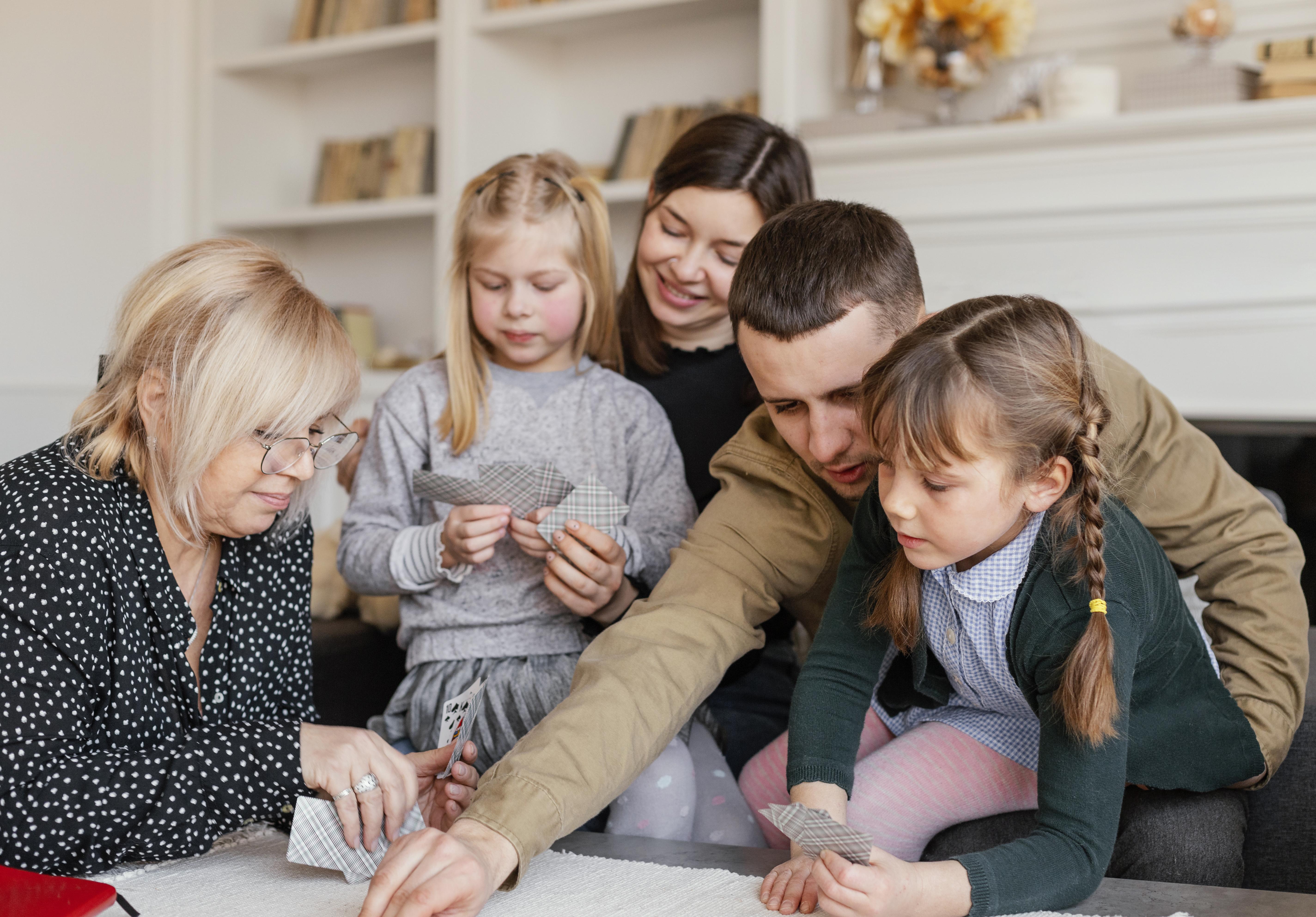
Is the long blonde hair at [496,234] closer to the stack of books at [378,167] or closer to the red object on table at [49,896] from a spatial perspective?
the red object on table at [49,896]

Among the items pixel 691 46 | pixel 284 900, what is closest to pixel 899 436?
pixel 284 900

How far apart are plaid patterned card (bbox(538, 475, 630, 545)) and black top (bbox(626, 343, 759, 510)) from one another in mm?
374

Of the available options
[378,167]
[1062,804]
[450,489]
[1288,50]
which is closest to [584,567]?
[450,489]

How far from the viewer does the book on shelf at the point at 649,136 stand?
12.1ft

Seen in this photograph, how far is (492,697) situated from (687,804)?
34 cm

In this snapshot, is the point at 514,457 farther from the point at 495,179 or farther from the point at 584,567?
the point at 495,179

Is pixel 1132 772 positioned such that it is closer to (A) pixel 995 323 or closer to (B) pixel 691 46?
(A) pixel 995 323

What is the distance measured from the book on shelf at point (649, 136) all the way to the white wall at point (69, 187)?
5.72 feet

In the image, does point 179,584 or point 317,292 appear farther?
point 317,292

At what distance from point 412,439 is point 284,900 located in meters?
0.90

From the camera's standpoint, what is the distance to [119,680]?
130cm

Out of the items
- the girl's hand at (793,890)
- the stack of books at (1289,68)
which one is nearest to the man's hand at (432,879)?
Answer: the girl's hand at (793,890)

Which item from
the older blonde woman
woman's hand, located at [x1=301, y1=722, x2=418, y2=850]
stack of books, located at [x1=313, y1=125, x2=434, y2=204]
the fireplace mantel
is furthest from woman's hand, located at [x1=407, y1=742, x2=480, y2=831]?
stack of books, located at [x1=313, y1=125, x2=434, y2=204]

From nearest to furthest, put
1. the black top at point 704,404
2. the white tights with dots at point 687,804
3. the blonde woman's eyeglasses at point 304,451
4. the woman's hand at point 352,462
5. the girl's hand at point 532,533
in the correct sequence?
1. the blonde woman's eyeglasses at point 304,451
2. the white tights with dots at point 687,804
3. the girl's hand at point 532,533
4. the black top at point 704,404
5. the woman's hand at point 352,462
